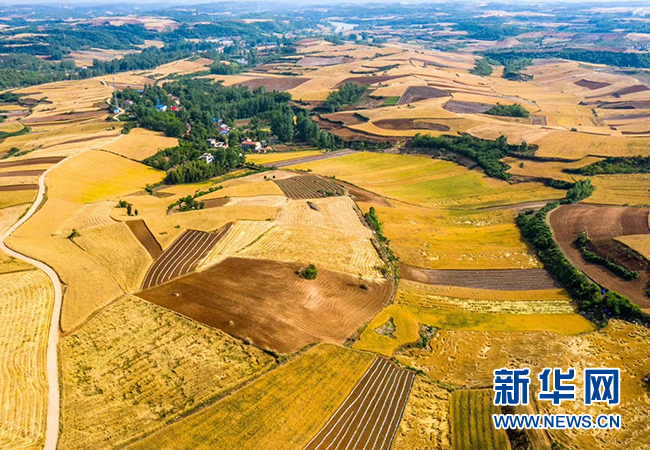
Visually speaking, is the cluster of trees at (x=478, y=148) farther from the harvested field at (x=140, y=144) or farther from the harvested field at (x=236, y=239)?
the harvested field at (x=140, y=144)

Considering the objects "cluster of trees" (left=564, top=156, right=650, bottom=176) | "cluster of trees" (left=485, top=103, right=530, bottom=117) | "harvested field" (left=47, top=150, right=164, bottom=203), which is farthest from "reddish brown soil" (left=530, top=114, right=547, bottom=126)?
"harvested field" (left=47, top=150, right=164, bottom=203)

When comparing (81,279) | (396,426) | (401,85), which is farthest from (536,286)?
(401,85)

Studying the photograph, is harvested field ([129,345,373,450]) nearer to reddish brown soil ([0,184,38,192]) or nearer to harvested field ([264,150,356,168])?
reddish brown soil ([0,184,38,192])

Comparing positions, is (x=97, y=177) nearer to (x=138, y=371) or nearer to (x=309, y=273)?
(x=309, y=273)

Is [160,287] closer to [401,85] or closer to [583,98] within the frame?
[401,85]

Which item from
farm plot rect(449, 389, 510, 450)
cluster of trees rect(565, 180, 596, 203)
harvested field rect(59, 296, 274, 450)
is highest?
cluster of trees rect(565, 180, 596, 203)

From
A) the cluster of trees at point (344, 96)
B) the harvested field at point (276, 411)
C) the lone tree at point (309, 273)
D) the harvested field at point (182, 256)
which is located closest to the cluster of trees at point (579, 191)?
the lone tree at point (309, 273)
